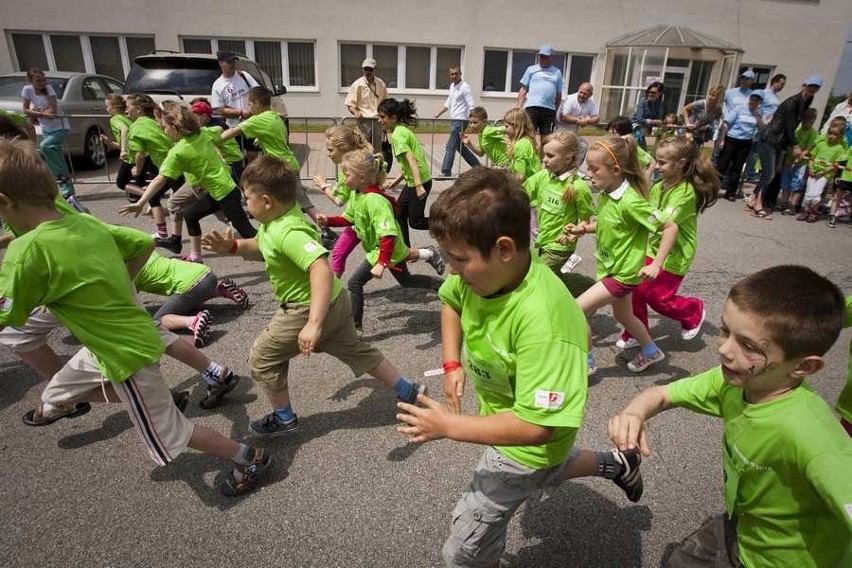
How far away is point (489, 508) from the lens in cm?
183

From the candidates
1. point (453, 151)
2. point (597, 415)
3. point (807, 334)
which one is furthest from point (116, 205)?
point (807, 334)

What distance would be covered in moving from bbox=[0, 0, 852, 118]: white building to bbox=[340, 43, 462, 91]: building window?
0.04 m

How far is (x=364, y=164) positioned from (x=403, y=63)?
59.1ft

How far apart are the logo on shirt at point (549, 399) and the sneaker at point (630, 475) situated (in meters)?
1.11

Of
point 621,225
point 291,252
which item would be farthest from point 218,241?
point 621,225

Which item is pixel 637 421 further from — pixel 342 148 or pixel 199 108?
pixel 199 108

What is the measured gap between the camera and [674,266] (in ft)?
12.9

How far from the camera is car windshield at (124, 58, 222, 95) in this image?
33.9 feet

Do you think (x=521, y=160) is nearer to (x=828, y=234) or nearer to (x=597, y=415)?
(x=597, y=415)

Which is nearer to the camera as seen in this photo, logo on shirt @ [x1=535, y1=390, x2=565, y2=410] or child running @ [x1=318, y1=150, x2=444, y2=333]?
logo on shirt @ [x1=535, y1=390, x2=565, y2=410]

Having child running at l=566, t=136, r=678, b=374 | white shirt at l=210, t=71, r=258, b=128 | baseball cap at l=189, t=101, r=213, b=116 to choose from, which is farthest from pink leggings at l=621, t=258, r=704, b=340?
white shirt at l=210, t=71, r=258, b=128

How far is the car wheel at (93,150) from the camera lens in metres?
10.4

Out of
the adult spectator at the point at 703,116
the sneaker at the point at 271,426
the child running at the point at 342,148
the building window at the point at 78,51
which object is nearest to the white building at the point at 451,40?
the building window at the point at 78,51

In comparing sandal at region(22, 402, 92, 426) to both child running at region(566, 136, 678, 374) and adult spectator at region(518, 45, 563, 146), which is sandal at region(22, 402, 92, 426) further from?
adult spectator at region(518, 45, 563, 146)
